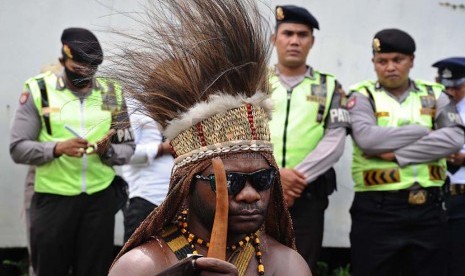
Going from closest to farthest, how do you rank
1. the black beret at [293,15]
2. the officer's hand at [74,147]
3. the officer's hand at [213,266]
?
the officer's hand at [213,266] < the officer's hand at [74,147] < the black beret at [293,15]

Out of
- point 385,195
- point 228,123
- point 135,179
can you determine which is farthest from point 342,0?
point 228,123

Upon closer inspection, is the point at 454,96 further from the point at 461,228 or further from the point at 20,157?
the point at 20,157

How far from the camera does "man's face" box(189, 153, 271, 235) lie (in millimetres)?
3221

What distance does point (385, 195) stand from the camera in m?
6.70

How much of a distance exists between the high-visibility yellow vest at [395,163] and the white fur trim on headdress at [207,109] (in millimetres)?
3456

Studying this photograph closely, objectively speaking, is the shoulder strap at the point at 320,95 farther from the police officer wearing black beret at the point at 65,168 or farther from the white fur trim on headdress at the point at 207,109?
the white fur trim on headdress at the point at 207,109

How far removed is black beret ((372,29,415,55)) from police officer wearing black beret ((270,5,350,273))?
1.47 feet

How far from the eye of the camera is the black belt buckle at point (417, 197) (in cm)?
665

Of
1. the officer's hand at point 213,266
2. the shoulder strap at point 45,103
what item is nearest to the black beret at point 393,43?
the shoulder strap at point 45,103

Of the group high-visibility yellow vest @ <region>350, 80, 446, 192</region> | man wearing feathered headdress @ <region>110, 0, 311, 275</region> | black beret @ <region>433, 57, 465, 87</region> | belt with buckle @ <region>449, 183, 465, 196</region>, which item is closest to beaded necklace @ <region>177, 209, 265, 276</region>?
man wearing feathered headdress @ <region>110, 0, 311, 275</region>

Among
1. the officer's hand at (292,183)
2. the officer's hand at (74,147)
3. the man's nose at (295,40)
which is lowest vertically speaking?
the officer's hand at (292,183)

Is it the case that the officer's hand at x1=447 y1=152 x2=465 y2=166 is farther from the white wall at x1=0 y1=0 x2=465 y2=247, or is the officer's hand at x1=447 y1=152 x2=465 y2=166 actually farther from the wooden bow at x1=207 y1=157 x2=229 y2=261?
the wooden bow at x1=207 y1=157 x2=229 y2=261

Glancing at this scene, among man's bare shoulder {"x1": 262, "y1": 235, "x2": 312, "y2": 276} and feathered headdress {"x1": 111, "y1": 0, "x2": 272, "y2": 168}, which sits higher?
feathered headdress {"x1": 111, "y1": 0, "x2": 272, "y2": 168}

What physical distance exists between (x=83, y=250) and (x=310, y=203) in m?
1.69
